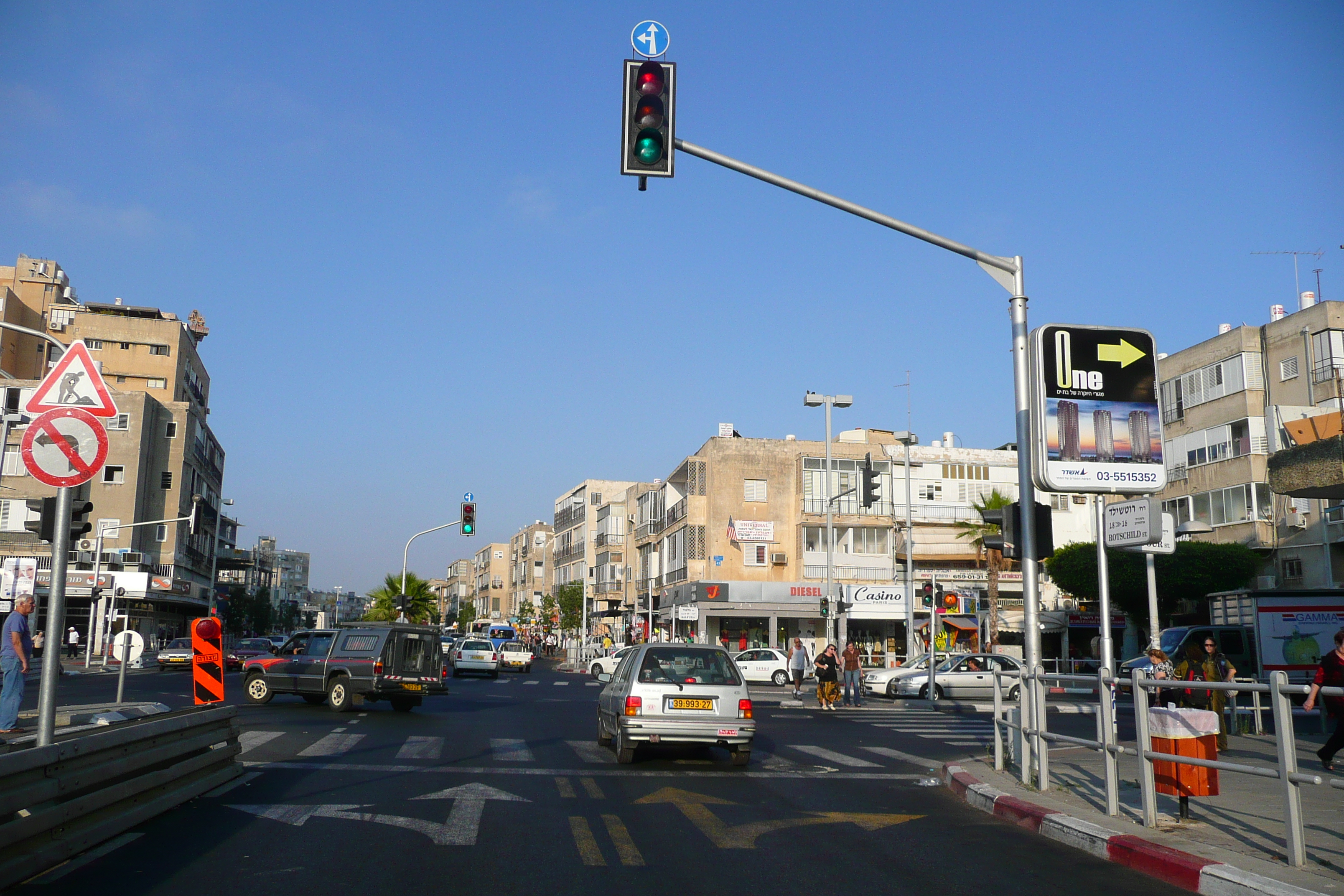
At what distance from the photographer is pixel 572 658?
191 ft

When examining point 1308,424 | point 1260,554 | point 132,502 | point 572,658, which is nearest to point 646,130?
point 1308,424

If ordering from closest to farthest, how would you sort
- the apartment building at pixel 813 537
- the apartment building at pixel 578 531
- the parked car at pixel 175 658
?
the parked car at pixel 175 658 < the apartment building at pixel 813 537 < the apartment building at pixel 578 531

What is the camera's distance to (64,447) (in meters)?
8.26

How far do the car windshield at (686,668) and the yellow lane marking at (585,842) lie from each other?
461 cm

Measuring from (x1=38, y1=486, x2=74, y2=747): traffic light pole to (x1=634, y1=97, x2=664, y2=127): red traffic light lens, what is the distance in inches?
224

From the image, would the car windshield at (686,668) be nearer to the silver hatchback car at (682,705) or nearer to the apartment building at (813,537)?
the silver hatchback car at (682,705)

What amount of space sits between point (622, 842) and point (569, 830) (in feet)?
2.20

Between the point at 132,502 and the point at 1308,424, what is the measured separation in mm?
59940

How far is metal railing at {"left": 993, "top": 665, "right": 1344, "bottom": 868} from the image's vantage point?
6508mm

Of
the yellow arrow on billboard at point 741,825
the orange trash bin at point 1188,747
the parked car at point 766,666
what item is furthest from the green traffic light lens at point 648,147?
the parked car at point 766,666

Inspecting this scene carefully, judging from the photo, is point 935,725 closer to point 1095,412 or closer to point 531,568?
point 1095,412

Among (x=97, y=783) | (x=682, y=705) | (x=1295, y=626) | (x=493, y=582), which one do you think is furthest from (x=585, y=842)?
(x=493, y=582)

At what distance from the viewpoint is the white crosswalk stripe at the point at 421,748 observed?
1409cm

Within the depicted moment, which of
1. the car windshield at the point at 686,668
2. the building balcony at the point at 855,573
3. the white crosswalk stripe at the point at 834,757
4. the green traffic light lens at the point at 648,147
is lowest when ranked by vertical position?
the white crosswalk stripe at the point at 834,757
